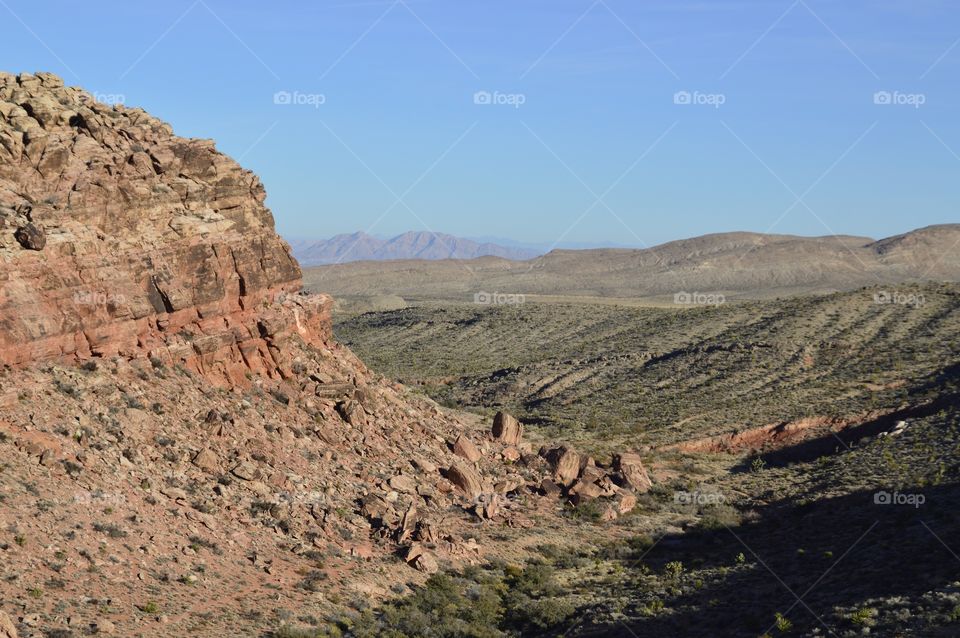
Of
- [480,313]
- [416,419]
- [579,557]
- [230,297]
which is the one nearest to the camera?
[579,557]

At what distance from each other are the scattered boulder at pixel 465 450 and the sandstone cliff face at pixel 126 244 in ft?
24.2

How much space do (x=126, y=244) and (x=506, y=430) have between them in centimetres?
1781

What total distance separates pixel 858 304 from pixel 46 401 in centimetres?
7036

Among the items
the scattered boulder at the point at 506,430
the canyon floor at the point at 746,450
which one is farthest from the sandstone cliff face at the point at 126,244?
the canyon floor at the point at 746,450

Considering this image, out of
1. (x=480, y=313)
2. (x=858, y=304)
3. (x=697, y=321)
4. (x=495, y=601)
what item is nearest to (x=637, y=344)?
(x=697, y=321)

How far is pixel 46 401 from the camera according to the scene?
1070 inches

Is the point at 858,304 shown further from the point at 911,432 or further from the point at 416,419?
the point at 416,419

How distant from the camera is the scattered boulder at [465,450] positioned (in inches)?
1490

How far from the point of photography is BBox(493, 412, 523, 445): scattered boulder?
4166 centimetres

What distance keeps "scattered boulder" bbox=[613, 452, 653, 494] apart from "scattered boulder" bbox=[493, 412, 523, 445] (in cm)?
431

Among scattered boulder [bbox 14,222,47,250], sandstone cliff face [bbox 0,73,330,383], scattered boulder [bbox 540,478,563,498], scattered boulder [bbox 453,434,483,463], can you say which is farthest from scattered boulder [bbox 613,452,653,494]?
scattered boulder [bbox 14,222,47,250]

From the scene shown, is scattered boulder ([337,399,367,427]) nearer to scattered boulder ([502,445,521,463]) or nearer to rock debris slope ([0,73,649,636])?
rock debris slope ([0,73,649,636])

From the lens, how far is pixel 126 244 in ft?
102

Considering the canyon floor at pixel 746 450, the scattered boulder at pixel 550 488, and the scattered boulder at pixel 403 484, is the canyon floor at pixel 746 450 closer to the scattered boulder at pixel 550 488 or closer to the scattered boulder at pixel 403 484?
the scattered boulder at pixel 550 488
